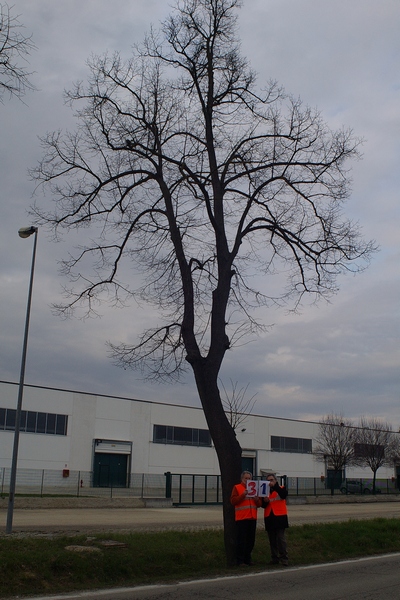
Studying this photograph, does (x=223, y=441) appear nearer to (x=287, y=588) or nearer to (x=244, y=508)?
(x=244, y=508)

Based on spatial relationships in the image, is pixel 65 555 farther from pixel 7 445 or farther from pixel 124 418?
pixel 124 418

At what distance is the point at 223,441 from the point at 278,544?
209 centimetres

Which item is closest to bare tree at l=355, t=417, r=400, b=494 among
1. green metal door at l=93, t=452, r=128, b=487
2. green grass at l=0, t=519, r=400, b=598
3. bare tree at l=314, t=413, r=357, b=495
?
bare tree at l=314, t=413, r=357, b=495

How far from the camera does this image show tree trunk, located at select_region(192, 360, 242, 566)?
1147 centimetres

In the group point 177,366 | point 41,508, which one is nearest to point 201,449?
point 41,508

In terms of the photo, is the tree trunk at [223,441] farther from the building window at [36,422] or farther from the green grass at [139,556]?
the building window at [36,422]

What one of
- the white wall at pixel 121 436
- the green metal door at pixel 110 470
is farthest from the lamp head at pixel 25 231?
the green metal door at pixel 110 470

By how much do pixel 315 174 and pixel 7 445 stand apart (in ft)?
117

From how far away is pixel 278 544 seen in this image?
11.7m

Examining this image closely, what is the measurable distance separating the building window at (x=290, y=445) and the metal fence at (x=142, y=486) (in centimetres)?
1199

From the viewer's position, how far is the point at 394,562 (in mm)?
12320

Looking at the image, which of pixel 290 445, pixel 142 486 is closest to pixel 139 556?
pixel 142 486

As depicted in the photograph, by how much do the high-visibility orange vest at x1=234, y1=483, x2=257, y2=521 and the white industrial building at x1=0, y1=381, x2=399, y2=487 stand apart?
35.1m

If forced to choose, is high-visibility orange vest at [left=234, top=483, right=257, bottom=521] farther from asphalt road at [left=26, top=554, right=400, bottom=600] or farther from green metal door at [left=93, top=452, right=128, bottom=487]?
green metal door at [left=93, top=452, right=128, bottom=487]
